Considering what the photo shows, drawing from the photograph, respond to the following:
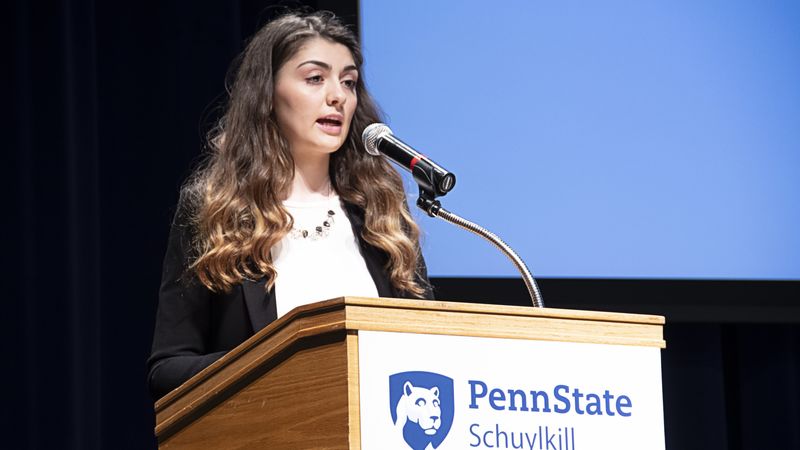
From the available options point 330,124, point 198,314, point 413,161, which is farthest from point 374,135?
point 198,314

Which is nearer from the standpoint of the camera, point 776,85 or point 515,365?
point 515,365

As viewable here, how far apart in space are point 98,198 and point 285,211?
1121 millimetres

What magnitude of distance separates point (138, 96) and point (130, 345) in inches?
27.0

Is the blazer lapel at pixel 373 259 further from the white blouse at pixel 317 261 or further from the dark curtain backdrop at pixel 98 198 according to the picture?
the dark curtain backdrop at pixel 98 198

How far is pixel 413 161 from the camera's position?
1722mm

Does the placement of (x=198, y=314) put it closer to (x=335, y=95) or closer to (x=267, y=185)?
(x=267, y=185)

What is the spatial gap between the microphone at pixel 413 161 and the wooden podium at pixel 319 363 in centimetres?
28

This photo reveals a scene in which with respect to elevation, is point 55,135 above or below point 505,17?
below

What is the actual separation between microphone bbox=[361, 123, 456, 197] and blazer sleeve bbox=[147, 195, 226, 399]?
43cm

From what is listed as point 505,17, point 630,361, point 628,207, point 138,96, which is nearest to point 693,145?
point 628,207

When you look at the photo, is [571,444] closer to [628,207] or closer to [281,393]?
[281,393]

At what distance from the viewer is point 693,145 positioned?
323 cm

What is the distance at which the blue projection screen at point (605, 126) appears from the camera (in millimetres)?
3098

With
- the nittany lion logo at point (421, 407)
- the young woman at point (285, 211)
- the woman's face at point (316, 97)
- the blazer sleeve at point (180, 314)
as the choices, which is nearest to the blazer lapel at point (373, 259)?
the young woman at point (285, 211)
